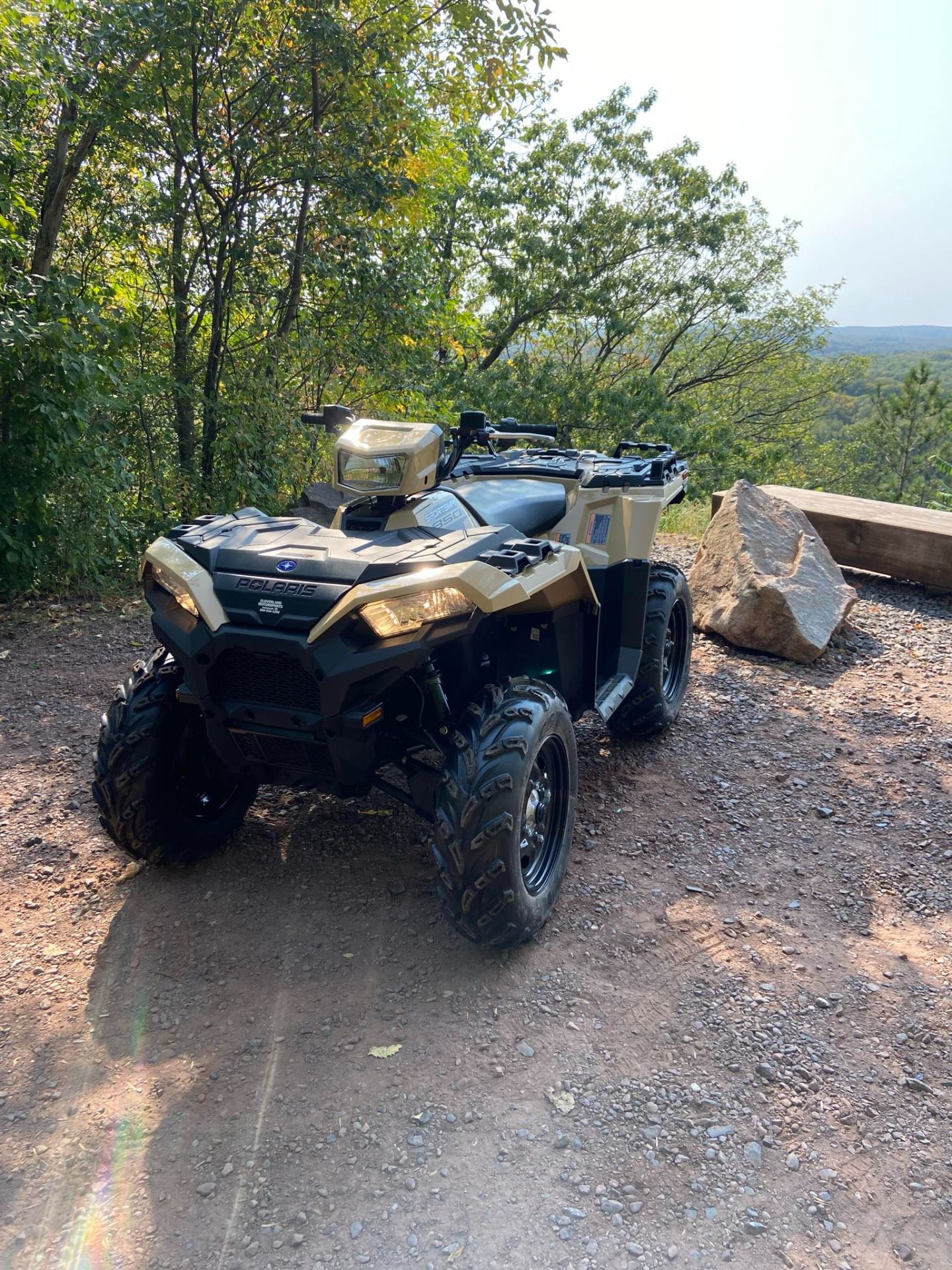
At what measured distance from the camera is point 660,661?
4555 millimetres

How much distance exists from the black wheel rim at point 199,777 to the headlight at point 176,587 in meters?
0.56

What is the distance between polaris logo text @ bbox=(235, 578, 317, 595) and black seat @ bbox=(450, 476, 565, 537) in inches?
39.4

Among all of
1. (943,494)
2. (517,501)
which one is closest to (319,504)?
(517,501)

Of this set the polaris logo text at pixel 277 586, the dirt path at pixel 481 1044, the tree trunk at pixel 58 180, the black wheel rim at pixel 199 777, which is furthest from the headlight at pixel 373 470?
the tree trunk at pixel 58 180

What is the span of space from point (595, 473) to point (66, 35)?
480 cm

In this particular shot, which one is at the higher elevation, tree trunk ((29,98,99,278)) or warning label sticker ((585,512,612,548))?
tree trunk ((29,98,99,278))

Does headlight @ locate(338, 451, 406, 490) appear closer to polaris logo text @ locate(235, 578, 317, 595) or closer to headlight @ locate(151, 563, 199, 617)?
polaris logo text @ locate(235, 578, 317, 595)

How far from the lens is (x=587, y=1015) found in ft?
9.12

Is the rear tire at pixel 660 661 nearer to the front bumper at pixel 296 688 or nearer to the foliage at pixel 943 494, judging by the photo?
the front bumper at pixel 296 688

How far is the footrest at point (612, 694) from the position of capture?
382 cm

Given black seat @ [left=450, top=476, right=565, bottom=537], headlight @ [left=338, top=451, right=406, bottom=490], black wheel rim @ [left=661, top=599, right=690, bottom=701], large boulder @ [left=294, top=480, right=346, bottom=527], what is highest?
headlight @ [left=338, top=451, right=406, bottom=490]

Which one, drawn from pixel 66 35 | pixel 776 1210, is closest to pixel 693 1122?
pixel 776 1210

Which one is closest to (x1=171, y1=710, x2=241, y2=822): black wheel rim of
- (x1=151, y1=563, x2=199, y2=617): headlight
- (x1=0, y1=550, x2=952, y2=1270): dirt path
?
(x1=0, y1=550, x2=952, y2=1270): dirt path

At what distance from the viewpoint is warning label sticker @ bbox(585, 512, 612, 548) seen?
4156 millimetres
